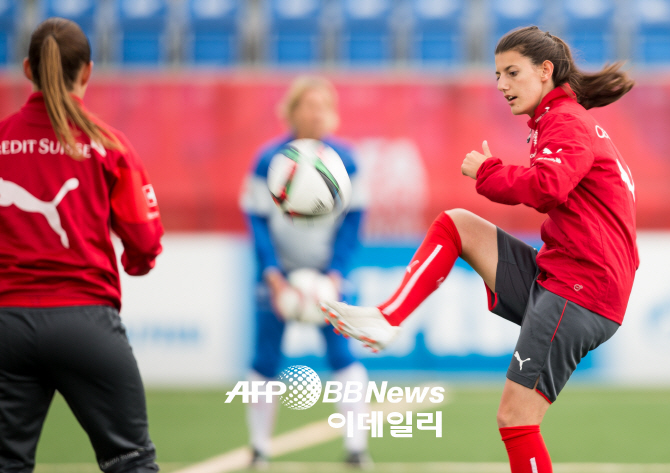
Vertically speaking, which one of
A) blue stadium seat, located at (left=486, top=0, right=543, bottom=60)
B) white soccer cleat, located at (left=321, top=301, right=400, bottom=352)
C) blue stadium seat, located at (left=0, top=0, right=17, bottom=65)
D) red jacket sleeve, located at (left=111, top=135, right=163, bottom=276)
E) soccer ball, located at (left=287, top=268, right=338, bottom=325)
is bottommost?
soccer ball, located at (left=287, top=268, right=338, bottom=325)

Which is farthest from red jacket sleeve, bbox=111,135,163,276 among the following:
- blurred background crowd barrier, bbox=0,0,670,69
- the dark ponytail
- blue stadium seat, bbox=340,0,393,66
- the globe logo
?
blue stadium seat, bbox=340,0,393,66

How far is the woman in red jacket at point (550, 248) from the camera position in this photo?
2.69 m

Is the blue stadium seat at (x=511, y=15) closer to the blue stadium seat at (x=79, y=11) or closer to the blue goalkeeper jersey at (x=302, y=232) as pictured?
the blue stadium seat at (x=79, y=11)

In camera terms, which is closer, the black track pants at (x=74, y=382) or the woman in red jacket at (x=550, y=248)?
the black track pants at (x=74, y=382)

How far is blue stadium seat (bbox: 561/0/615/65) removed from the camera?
908cm

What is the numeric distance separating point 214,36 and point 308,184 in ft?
20.6

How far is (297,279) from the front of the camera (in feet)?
14.6

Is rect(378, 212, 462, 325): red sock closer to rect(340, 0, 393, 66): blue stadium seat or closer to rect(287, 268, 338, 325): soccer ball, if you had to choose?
rect(287, 268, 338, 325): soccer ball

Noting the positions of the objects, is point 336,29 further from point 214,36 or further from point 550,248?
point 550,248

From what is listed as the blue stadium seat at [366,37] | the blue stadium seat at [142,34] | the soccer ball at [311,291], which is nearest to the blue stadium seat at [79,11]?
the blue stadium seat at [142,34]

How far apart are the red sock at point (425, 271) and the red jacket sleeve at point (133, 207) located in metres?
0.87

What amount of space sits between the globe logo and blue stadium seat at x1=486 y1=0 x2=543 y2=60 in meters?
4.36

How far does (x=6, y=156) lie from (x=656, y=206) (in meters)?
6.24

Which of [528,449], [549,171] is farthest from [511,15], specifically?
[528,449]
